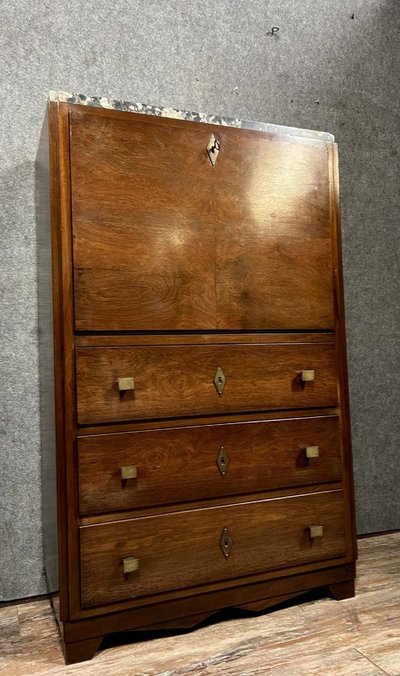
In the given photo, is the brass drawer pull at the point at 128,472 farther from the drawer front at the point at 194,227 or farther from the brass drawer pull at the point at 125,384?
the drawer front at the point at 194,227

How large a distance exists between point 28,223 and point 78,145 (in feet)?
1.40

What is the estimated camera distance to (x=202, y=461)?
1.19 metres

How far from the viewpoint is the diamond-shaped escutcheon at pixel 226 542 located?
1.19 meters

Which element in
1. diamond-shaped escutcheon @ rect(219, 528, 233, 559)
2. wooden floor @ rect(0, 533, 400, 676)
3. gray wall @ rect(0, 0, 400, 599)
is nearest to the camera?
wooden floor @ rect(0, 533, 400, 676)

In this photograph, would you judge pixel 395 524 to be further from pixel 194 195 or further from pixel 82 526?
pixel 194 195

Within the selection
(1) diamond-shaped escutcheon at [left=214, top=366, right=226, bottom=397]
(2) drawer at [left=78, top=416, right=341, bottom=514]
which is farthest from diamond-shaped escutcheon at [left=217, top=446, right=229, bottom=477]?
(1) diamond-shaped escutcheon at [left=214, top=366, right=226, bottom=397]

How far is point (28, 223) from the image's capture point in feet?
4.78

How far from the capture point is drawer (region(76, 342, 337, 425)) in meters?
1.11

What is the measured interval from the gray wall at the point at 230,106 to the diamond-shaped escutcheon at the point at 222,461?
21.7 inches

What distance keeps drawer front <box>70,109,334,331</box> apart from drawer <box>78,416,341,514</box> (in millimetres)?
243

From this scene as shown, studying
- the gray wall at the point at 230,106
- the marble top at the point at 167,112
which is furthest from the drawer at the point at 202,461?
the marble top at the point at 167,112

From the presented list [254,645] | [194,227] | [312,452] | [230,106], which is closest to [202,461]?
[312,452]

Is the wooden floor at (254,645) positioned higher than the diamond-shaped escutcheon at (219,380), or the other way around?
the diamond-shaped escutcheon at (219,380)

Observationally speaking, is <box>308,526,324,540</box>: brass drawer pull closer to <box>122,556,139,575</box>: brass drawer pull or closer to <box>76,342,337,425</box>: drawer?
<box>76,342,337,425</box>: drawer
